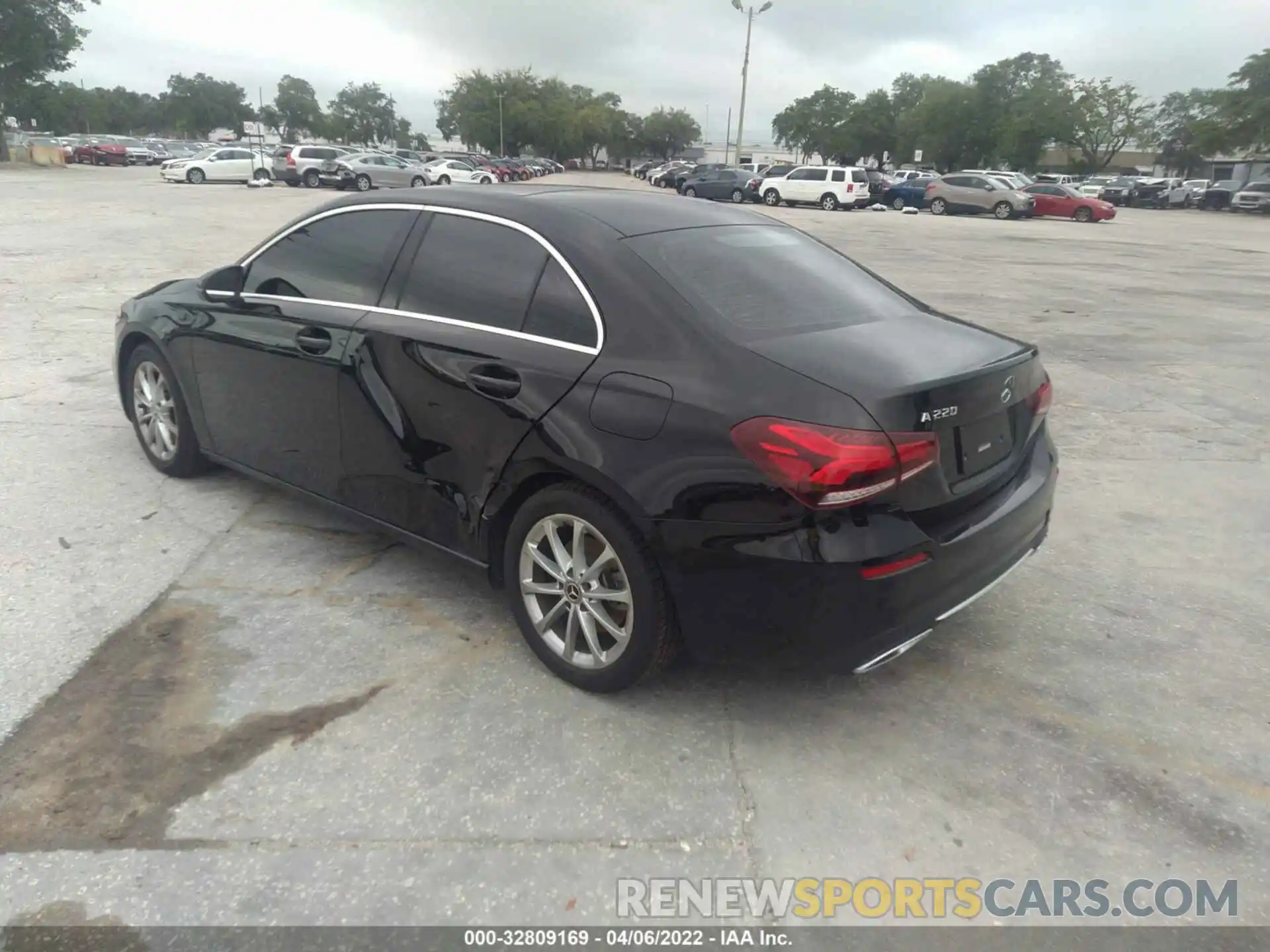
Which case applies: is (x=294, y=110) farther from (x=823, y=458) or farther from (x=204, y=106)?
(x=823, y=458)

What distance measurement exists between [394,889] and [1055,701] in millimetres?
2283

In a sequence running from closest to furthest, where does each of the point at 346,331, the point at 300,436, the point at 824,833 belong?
the point at 824,833, the point at 346,331, the point at 300,436

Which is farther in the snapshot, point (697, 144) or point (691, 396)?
point (697, 144)

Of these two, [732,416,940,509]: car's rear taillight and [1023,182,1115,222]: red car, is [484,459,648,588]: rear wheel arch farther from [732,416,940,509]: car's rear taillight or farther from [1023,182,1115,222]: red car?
[1023,182,1115,222]: red car

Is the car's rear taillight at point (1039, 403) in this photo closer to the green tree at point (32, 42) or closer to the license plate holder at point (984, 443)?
the license plate holder at point (984, 443)

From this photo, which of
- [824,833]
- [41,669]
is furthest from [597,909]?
[41,669]

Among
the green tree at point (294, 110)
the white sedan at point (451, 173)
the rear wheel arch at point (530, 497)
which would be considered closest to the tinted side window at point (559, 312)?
the rear wheel arch at point (530, 497)

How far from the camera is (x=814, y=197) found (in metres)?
39.3

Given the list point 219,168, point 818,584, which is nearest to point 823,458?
point 818,584

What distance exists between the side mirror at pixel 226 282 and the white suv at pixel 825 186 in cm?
3687

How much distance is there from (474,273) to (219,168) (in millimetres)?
43596

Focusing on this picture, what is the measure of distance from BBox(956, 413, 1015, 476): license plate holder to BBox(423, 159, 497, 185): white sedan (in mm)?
39483

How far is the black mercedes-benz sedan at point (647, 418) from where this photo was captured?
263 centimetres

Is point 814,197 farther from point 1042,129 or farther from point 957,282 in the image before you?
point 1042,129
